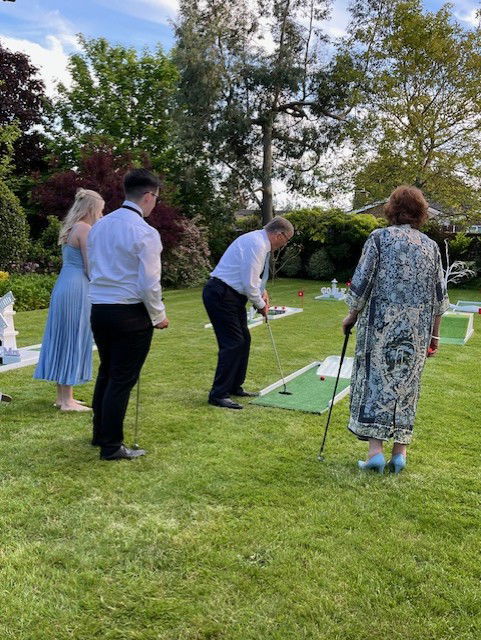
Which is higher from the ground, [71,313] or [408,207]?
[408,207]

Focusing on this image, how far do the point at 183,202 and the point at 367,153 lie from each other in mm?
7028

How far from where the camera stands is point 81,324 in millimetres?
4496

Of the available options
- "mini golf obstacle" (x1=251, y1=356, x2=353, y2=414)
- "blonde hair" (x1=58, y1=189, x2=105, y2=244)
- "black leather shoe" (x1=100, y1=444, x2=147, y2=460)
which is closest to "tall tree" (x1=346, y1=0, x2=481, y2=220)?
"mini golf obstacle" (x1=251, y1=356, x2=353, y2=414)

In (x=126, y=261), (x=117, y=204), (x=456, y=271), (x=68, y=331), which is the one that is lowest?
(x=68, y=331)

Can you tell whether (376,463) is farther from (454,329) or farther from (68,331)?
(454,329)

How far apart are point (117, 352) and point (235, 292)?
172 cm

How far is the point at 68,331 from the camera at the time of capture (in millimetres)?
4488


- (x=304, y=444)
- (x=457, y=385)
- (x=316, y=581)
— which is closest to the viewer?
(x=316, y=581)

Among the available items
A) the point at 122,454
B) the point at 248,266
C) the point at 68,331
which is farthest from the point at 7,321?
the point at 122,454

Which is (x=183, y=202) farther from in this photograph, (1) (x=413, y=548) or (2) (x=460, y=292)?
(1) (x=413, y=548)

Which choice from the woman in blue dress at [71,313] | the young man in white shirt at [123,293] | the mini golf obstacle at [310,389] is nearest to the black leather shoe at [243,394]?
the mini golf obstacle at [310,389]

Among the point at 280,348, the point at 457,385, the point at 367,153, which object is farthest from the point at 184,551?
the point at 367,153

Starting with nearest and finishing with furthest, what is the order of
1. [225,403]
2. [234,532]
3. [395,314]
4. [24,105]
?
1. [234,532]
2. [395,314]
3. [225,403]
4. [24,105]

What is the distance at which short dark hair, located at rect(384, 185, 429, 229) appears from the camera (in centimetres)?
331
